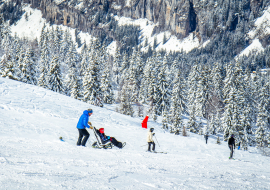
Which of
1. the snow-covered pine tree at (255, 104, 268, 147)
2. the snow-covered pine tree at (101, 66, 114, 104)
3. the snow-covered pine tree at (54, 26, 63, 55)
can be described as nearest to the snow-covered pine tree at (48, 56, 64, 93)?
the snow-covered pine tree at (101, 66, 114, 104)

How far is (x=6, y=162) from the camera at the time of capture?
5.20m

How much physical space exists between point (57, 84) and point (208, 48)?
138 metres

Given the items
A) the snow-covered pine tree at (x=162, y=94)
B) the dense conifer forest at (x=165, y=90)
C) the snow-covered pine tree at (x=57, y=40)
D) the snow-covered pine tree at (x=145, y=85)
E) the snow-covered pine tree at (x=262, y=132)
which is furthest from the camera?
the snow-covered pine tree at (x=57, y=40)

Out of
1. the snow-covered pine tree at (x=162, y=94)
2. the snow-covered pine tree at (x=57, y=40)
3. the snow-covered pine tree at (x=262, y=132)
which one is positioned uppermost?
the snow-covered pine tree at (x=57, y=40)

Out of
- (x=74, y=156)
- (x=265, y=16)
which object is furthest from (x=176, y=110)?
(x=265, y=16)

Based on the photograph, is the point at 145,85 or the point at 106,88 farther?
the point at 145,85

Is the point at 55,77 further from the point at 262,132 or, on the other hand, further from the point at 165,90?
the point at 262,132

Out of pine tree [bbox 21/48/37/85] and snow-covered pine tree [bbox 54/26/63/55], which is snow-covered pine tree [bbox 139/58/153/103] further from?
snow-covered pine tree [bbox 54/26/63/55]

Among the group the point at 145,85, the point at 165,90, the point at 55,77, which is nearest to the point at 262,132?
the point at 165,90

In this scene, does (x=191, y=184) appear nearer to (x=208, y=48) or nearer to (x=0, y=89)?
(x=0, y=89)

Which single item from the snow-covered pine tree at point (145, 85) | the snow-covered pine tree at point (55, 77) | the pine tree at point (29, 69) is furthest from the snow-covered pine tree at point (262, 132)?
the pine tree at point (29, 69)

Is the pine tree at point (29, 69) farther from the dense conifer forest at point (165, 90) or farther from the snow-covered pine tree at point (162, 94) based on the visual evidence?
the snow-covered pine tree at point (162, 94)

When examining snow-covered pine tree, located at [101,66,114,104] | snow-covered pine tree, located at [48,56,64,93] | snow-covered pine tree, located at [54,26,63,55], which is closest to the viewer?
snow-covered pine tree, located at [48,56,64,93]

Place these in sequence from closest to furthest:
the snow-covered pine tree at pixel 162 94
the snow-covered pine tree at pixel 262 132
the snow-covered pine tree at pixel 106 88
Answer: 1. the snow-covered pine tree at pixel 262 132
2. the snow-covered pine tree at pixel 162 94
3. the snow-covered pine tree at pixel 106 88
